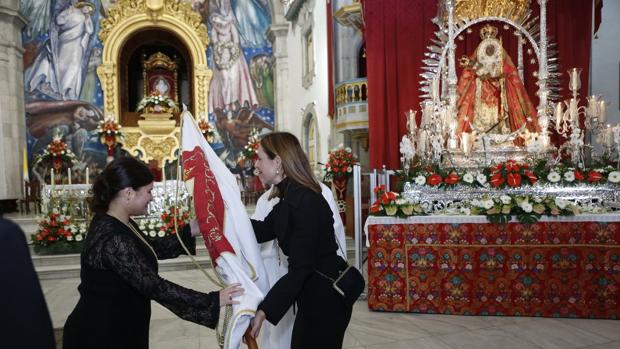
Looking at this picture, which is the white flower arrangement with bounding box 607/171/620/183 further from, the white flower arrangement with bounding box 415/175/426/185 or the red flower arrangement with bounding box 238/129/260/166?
the red flower arrangement with bounding box 238/129/260/166

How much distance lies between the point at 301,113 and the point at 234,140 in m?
2.56

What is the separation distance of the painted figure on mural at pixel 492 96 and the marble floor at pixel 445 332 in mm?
4194

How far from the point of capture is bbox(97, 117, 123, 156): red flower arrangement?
44.3ft

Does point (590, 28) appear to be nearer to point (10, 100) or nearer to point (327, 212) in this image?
point (327, 212)

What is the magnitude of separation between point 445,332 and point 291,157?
2.92 m

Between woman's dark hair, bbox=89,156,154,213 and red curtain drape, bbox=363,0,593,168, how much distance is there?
23.7 ft

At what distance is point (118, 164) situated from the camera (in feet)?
6.64

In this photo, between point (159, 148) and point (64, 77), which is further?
point (159, 148)

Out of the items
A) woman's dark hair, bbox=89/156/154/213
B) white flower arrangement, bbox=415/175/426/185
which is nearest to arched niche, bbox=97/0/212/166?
white flower arrangement, bbox=415/175/426/185

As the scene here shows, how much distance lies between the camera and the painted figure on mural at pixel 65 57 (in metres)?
14.4

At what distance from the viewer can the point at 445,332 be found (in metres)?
4.20

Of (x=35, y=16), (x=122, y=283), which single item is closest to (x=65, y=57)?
(x=35, y=16)

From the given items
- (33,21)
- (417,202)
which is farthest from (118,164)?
(33,21)

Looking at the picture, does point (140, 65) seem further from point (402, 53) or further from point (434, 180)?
point (434, 180)
